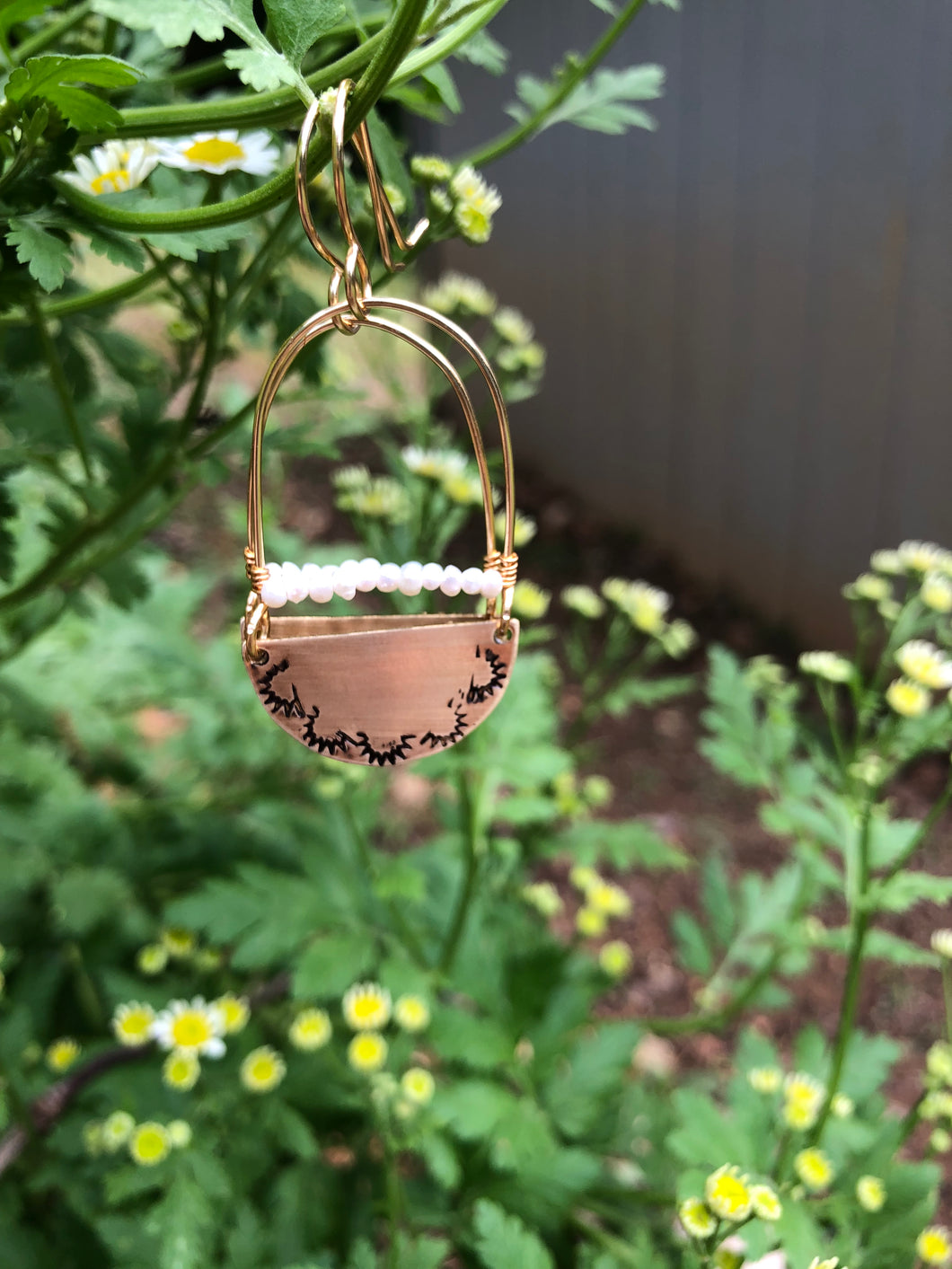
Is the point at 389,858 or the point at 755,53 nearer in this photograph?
the point at 389,858

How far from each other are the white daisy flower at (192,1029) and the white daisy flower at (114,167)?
64cm

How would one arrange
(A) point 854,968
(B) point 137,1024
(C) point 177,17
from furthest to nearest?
(B) point 137,1024, (A) point 854,968, (C) point 177,17

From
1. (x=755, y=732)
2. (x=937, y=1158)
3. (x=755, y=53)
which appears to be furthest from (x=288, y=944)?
(x=755, y=53)

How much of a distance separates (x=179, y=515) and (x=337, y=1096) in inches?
81.3

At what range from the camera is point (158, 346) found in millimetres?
2652

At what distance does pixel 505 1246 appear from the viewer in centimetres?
60

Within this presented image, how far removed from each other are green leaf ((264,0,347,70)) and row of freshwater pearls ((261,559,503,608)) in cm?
22

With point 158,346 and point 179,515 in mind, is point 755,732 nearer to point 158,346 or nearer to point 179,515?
point 179,515

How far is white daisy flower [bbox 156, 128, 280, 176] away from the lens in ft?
1.61

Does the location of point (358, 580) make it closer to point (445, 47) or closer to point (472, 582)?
point (472, 582)

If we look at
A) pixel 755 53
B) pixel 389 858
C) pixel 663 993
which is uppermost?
pixel 755 53

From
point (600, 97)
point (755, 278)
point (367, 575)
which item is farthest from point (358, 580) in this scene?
point (755, 278)

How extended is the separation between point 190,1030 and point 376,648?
0.53 metres

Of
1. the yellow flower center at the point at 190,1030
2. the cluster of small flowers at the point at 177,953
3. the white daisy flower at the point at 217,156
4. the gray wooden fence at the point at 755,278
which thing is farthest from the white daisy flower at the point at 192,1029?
the gray wooden fence at the point at 755,278
